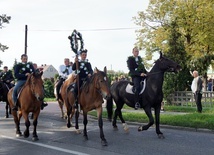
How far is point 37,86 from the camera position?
9.51 metres

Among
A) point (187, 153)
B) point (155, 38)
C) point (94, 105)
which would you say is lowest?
point (187, 153)

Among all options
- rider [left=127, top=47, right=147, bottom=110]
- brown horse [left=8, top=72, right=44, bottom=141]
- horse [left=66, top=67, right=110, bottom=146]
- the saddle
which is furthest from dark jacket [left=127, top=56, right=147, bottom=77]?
brown horse [left=8, top=72, right=44, bottom=141]

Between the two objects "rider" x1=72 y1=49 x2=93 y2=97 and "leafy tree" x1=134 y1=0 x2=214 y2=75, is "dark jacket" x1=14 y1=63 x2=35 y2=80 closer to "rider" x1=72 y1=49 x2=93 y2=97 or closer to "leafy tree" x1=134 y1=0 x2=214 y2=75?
"rider" x1=72 y1=49 x2=93 y2=97

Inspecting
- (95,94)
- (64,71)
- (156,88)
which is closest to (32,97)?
(95,94)

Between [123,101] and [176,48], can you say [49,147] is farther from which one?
[176,48]

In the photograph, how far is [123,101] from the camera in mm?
12281

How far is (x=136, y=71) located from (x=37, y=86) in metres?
3.55

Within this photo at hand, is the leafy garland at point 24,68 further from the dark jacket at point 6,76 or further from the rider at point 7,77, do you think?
the dark jacket at point 6,76

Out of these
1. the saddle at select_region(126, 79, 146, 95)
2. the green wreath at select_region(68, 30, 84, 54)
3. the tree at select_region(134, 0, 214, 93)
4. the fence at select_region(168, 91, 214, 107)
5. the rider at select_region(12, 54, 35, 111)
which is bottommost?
the fence at select_region(168, 91, 214, 107)

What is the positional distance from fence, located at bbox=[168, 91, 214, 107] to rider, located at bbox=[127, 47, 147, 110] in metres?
10.4

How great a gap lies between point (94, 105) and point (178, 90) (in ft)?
44.4

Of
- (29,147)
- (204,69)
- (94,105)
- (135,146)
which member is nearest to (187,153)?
(135,146)

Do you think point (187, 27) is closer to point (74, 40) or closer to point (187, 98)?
point (187, 98)

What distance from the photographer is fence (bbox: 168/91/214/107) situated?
67.2ft
